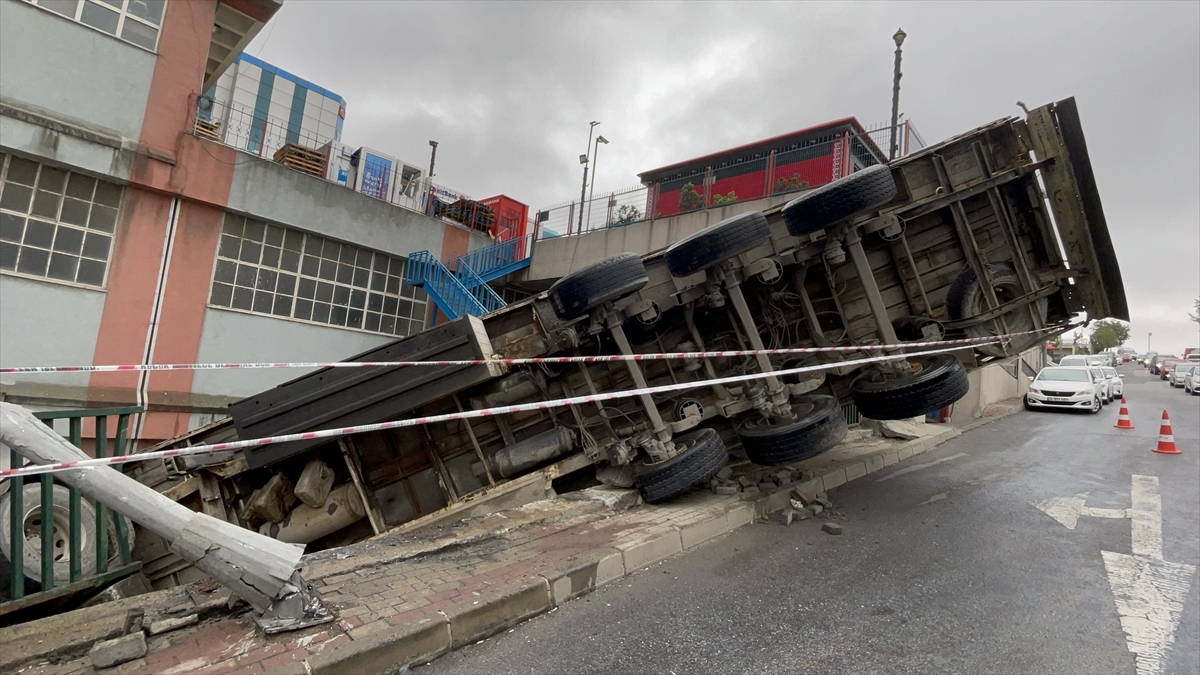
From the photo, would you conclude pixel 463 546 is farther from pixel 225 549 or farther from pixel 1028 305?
pixel 1028 305

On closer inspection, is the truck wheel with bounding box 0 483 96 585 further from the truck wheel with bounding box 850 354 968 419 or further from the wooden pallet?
the wooden pallet

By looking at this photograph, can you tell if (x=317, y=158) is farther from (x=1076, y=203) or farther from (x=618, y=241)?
(x=1076, y=203)

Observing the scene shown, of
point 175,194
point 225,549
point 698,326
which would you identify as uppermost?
point 175,194

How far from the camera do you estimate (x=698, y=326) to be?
6.25 m

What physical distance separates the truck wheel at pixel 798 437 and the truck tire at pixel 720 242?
170 cm

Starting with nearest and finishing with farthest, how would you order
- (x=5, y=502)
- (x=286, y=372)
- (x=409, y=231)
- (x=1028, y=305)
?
(x=5, y=502), (x=1028, y=305), (x=286, y=372), (x=409, y=231)

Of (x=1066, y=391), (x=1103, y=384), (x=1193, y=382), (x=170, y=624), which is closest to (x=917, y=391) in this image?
(x=170, y=624)

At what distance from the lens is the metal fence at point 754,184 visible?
13562 mm

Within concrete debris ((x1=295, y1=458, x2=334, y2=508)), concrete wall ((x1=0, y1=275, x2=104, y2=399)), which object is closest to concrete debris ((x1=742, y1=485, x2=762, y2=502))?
concrete debris ((x1=295, y1=458, x2=334, y2=508))

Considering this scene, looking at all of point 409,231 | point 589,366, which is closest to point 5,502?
point 589,366

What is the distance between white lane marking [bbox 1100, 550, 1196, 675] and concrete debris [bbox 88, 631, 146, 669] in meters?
5.00

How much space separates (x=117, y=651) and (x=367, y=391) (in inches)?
111

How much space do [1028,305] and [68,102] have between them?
47.0 ft

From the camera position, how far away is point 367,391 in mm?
5180
